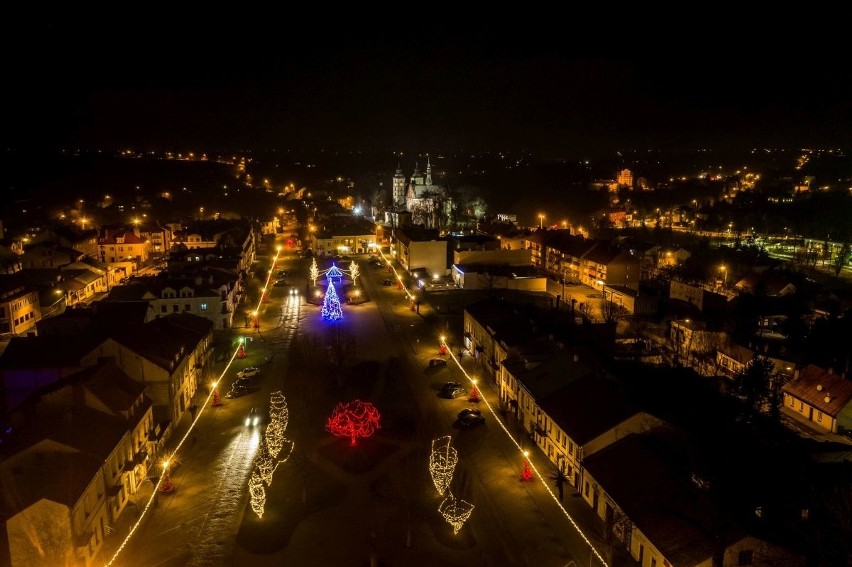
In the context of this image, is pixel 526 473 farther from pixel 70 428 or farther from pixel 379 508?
pixel 70 428

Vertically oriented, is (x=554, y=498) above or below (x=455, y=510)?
below

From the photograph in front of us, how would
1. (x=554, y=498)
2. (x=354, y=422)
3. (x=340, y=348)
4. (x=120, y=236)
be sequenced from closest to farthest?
(x=554, y=498)
(x=354, y=422)
(x=340, y=348)
(x=120, y=236)

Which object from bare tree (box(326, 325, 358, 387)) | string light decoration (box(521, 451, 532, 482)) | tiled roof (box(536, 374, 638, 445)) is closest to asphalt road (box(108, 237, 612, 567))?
string light decoration (box(521, 451, 532, 482))

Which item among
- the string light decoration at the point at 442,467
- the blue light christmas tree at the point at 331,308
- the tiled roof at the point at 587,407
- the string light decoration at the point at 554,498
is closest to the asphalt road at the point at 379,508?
the string light decoration at the point at 554,498

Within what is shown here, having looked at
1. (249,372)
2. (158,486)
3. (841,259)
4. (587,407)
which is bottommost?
(158,486)

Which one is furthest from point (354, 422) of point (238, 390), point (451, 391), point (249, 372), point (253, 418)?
point (249, 372)
